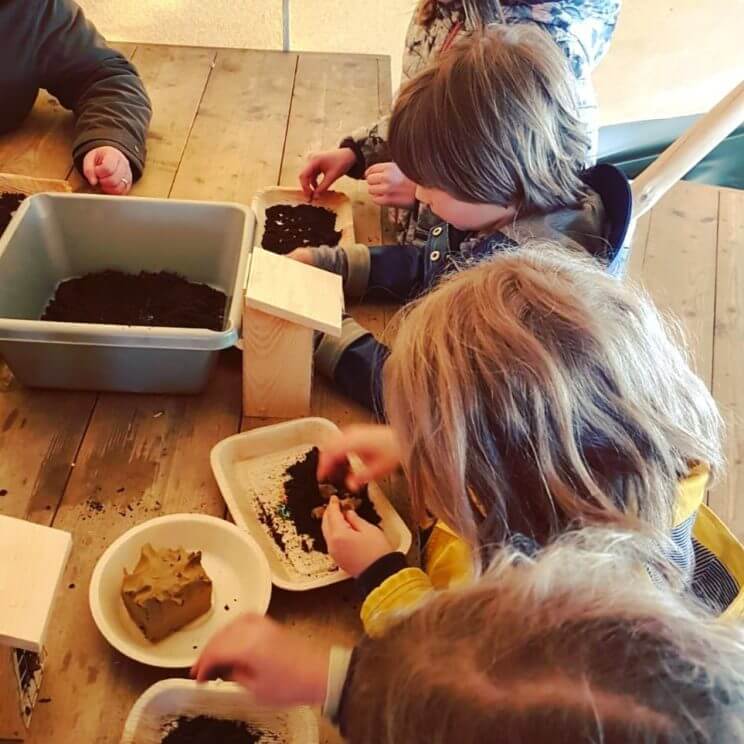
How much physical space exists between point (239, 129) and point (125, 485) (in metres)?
0.89

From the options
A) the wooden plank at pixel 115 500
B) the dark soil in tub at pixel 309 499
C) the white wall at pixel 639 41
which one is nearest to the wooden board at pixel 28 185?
the wooden plank at pixel 115 500

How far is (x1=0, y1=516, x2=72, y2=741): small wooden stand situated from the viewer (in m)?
0.61

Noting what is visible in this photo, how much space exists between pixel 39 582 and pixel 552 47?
2.74ft

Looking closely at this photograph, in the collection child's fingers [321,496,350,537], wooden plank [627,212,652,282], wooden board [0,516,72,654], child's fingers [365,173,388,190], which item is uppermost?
wooden board [0,516,72,654]

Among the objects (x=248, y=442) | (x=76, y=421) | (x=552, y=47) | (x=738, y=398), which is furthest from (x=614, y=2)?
(x=76, y=421)

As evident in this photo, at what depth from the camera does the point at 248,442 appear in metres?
0.98

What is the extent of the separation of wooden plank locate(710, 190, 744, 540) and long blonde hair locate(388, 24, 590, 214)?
0.54m

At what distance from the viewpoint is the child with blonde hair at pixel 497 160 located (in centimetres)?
100

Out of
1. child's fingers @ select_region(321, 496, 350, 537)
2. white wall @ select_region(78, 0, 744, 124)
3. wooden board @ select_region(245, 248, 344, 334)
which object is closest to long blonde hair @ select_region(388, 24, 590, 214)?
wooden board @ select_region(245, 248, 344, 334)

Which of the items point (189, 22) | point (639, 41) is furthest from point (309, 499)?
point (639, 41)

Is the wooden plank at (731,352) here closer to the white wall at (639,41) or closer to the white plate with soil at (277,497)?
the white plate with soil at (277,497)

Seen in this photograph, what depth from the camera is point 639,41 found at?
110 inches

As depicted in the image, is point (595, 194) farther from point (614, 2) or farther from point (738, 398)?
point (738, 398)

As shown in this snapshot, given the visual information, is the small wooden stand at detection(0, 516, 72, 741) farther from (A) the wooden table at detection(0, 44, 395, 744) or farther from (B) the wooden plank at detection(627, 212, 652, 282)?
(B) the wooden plank at detection(627, 212, 652, 282)
